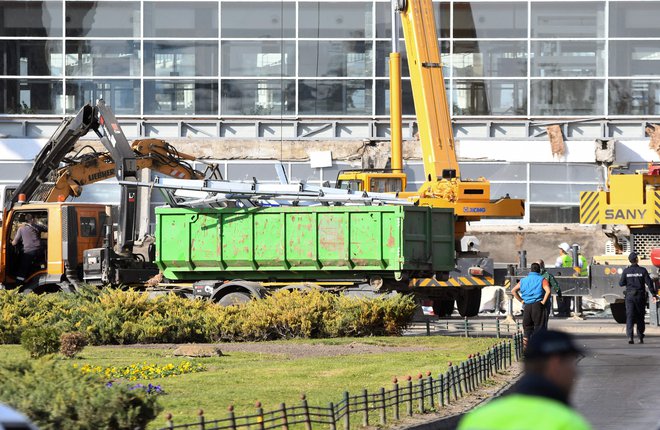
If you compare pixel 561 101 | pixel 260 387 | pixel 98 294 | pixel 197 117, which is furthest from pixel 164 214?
pixel 561 101

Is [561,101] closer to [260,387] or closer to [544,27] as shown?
[544,27]

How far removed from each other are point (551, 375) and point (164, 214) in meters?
21.5

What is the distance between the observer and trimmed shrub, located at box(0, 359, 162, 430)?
10211mm

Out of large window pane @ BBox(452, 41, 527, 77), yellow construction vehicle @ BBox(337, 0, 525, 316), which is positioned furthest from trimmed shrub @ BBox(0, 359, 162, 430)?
large window pane @ BBox(452, 41, 527, 77)

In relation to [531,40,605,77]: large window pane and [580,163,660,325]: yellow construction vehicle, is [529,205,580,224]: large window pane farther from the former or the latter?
[580,163,660,325]: yellow construction vehicle

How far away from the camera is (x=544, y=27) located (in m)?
43.8

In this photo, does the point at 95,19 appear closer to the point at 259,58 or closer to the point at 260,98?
the point at 259,58

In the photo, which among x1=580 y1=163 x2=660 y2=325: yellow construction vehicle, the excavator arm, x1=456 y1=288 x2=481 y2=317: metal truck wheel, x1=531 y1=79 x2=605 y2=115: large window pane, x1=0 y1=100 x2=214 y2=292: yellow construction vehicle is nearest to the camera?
x1=0 y1=100 x2=214 y2=292: yellow construction vehicle

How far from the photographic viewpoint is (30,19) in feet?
144

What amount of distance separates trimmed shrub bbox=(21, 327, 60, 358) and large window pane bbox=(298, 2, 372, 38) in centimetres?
2709

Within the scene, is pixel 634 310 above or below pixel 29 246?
below

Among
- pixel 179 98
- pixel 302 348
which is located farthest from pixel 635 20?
pixel 302 348

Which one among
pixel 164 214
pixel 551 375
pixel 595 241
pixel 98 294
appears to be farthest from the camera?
pixel 595 241

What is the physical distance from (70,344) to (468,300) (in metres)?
13.9
